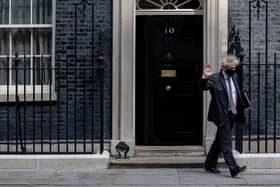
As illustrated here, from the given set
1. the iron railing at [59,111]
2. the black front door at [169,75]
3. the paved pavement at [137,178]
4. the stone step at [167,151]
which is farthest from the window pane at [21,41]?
the stone step at [167,151]

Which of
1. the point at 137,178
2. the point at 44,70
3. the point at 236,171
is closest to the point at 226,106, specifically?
the point at 236,171

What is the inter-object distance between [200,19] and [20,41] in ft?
9.88

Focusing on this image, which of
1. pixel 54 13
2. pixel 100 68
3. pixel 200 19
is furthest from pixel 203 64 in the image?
pixel 54 13

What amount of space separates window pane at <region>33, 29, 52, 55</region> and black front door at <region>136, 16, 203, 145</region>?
1.46 meters

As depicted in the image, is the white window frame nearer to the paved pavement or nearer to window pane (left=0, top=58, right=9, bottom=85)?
window pane (left=0, top=58, right=9, bottom=85)

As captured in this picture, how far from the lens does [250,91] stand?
1166 centimetres

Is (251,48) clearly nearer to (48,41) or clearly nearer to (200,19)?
(200,19)

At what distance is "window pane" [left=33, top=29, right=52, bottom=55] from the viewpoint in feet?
39.8

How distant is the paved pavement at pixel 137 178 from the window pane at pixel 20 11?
2711 mm

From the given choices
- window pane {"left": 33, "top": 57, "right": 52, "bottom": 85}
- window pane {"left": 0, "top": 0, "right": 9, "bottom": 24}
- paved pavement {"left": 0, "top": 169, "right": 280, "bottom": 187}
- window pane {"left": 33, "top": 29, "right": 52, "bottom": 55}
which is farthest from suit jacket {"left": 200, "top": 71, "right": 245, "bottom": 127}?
window pane {"left": 0, "top": 0, "right": 9, "bottom": 24}

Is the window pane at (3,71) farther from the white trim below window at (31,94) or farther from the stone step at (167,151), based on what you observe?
the stone step at (167,151)

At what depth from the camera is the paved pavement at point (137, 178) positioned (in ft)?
32.1

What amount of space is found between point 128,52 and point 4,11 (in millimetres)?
2197

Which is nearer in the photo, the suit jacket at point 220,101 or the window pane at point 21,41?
the suit jacket at point 220,101
